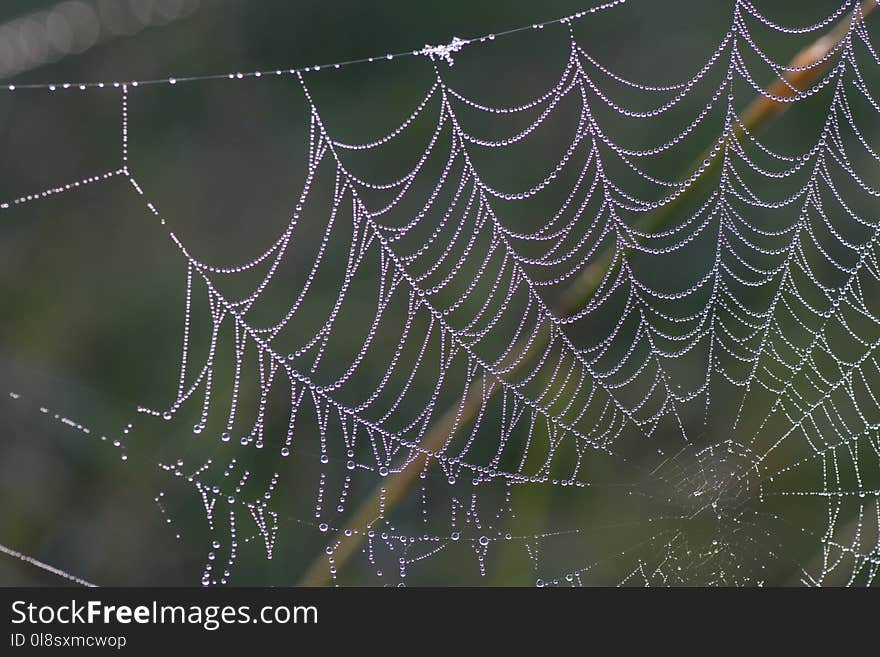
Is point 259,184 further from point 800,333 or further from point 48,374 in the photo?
point 800,333

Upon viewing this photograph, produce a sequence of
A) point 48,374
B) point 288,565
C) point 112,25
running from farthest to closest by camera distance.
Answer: point 112,25 < point 48,374 < point 288,565

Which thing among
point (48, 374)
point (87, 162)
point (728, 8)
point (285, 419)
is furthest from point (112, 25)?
point (728, 8)

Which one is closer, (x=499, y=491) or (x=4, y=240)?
(x=499, y=491)

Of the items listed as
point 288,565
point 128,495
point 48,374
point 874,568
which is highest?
point 48,374

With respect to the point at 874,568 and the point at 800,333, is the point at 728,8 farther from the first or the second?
the point at 874,568

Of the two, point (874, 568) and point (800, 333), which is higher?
point (800, 333)

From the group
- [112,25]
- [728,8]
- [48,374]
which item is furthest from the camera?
[728,8]

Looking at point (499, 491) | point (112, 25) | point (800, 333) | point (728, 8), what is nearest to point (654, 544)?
point (499, 491)
